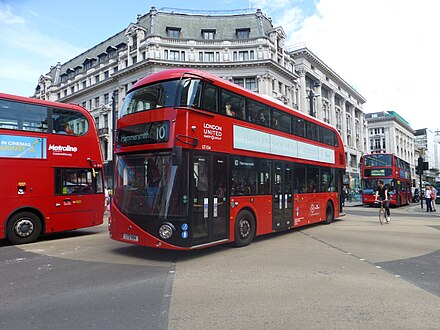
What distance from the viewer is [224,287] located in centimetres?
543

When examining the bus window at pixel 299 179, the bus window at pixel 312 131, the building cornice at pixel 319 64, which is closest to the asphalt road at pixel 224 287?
the bus window at pixel 299 179

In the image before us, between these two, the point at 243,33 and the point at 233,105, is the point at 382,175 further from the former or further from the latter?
the point at 243,33

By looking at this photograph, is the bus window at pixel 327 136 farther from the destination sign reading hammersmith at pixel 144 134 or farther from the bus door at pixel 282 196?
the destination sign reading hammersmith at pixel 144 134

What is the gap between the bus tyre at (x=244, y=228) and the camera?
8.66m

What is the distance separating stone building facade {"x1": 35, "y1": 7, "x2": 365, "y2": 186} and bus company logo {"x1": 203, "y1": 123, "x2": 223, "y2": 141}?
37922 mm

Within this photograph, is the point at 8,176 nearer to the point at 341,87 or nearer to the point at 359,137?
the point at 341,87

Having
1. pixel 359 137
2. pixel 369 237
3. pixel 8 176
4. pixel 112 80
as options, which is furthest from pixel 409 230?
pixel 359 137

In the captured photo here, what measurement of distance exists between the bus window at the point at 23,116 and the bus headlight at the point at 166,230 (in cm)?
573

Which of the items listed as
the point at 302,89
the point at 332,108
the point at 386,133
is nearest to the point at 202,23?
the point at 302,89

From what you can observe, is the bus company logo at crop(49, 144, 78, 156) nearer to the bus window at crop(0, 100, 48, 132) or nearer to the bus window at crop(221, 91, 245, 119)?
the bus window at crop(0, 100, 48, 132)

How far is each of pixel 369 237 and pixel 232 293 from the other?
718cm

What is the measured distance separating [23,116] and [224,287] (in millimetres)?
8047

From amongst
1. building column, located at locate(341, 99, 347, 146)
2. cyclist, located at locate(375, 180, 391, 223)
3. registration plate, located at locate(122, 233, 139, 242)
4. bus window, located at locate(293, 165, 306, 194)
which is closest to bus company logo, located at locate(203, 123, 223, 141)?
registration plate, located at locate(122, 233, 139, 242)

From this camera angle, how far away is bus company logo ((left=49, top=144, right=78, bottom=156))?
413 inches
